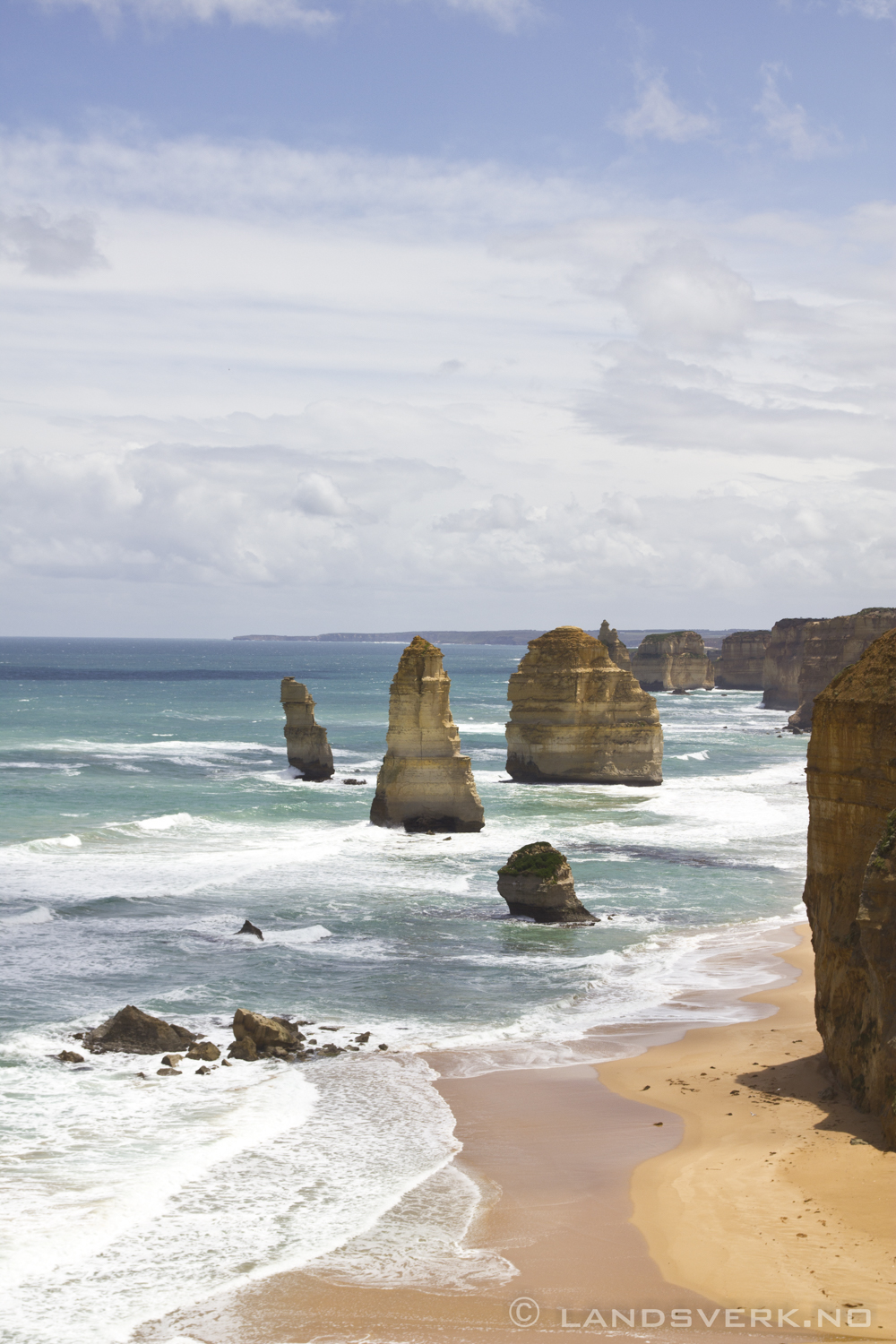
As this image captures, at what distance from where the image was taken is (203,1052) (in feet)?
63.6

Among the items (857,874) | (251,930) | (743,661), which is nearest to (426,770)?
(251,930)

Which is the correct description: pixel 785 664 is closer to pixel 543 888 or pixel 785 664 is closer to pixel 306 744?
pixel 306 744

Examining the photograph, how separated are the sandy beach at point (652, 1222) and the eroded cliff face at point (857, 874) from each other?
83cm

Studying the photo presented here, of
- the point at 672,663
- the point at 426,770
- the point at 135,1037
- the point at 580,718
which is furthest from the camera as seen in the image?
the point at 672,663

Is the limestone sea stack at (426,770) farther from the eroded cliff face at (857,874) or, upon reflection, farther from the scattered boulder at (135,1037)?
the eroded cliff face at (857,874)

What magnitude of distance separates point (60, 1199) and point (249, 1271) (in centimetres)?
314

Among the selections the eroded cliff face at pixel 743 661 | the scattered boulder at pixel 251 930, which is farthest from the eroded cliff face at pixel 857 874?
the eroded cliff face at pixel 743 661

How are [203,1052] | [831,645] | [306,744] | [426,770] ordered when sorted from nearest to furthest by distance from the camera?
[203,1052] → [426,770] → [306,744] → [831,645]

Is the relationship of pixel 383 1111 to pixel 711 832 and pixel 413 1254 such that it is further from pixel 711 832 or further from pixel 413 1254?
pixel 711 832

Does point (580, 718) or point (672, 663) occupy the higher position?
point (672, 663)

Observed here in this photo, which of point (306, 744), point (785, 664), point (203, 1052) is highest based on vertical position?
point (785, 664)

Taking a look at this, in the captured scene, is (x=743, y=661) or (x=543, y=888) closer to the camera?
(x=543, y=888)

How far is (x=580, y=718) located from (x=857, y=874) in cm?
3842

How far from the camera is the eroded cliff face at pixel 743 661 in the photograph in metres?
138
